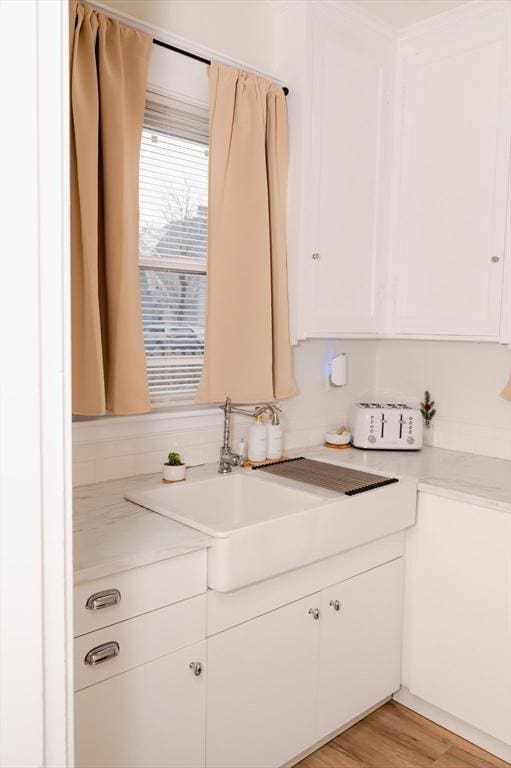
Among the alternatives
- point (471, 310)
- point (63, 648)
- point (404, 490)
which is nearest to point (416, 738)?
point (404, 490)

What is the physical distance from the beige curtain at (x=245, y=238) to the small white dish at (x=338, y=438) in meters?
0.50

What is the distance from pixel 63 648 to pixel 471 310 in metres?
2.02

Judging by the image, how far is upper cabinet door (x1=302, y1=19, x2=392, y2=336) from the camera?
246 centimetres

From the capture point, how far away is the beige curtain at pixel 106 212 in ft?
6.19

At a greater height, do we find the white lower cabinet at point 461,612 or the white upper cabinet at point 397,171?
the white upper cabinet at point 397,171

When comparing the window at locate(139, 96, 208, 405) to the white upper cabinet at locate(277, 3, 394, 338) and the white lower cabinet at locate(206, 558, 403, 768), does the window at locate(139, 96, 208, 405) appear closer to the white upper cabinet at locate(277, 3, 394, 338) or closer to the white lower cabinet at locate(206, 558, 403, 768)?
the white upper cabinet at locate(277, 3, 394, 338)

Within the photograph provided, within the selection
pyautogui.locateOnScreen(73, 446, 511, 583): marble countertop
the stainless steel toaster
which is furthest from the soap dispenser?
the stainless steel toaster

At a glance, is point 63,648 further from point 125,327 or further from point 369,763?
point 369,763

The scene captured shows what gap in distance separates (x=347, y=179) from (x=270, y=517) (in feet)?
4.72

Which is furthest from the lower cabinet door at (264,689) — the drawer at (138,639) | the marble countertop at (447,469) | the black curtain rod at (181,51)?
the black curtain rod at (181,51)

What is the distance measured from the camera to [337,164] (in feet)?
8.27

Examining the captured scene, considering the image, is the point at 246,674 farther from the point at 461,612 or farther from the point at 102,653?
the point at 461,612

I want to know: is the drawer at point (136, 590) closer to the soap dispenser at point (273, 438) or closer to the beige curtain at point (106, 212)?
the beige curtain at point (106, 212)

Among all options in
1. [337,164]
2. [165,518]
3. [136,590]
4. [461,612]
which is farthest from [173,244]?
[461,612]
